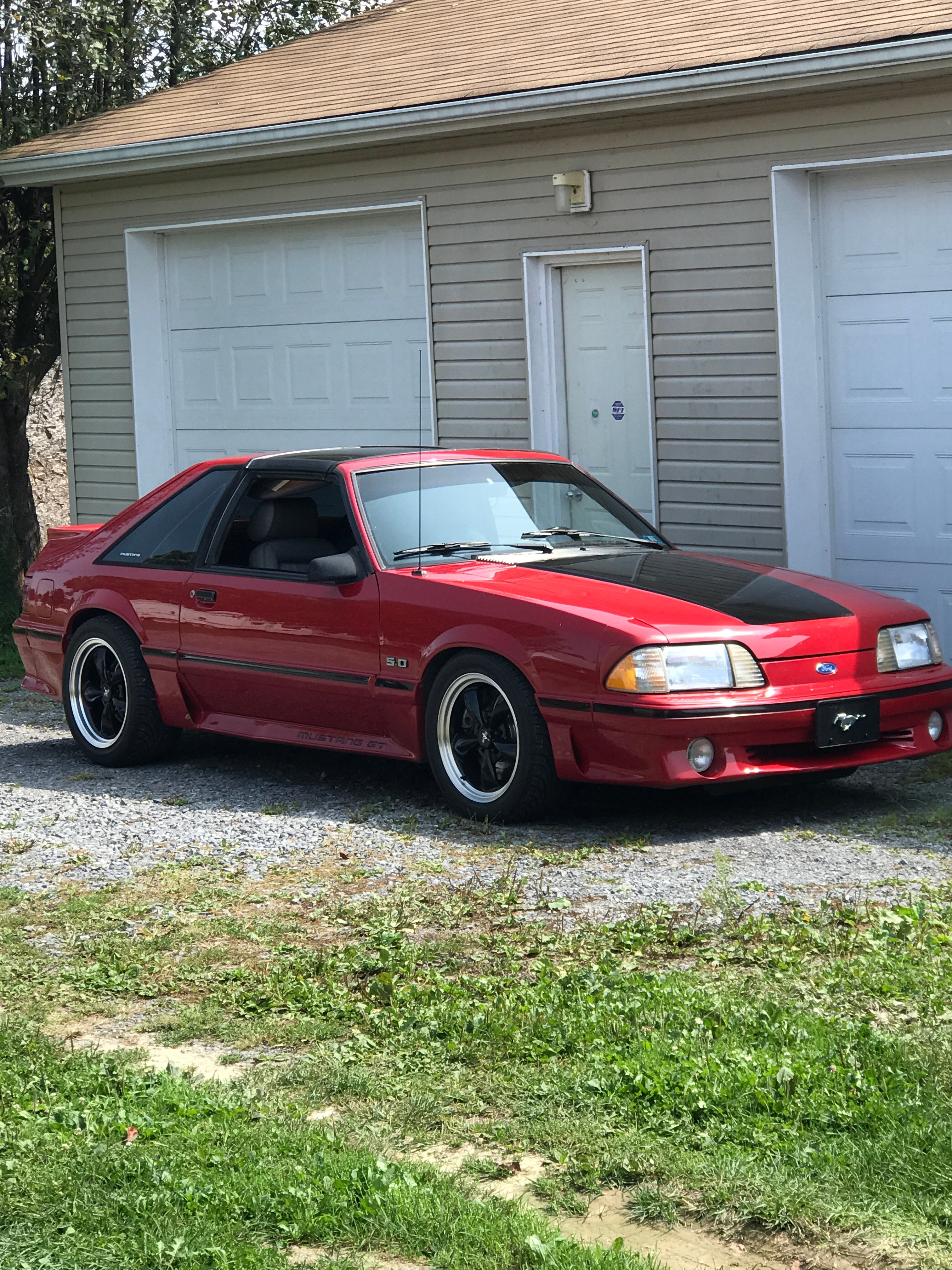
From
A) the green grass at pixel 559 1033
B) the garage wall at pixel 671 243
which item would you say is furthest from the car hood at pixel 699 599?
the garage wall at pixel 671 243

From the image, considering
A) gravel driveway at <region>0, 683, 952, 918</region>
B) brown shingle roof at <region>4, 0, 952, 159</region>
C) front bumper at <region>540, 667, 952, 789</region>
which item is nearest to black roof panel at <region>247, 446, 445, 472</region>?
gravel driveway at <region>0, 683, 952, 918</region>

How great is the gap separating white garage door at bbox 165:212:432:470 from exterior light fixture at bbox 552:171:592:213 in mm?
1390

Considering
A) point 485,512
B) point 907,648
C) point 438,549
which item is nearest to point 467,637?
point 438,549

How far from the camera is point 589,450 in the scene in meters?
11.2

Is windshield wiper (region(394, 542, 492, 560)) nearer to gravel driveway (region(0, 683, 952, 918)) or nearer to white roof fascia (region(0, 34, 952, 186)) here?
gravel driveway (region(0, 683, 952, 918))

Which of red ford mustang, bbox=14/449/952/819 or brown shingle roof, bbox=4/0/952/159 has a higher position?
brown shingle roof, bbox=4/0/952/159

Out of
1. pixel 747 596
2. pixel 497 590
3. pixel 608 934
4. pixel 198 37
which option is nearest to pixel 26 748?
pixel 497 590

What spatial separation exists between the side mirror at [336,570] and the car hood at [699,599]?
0.37 m

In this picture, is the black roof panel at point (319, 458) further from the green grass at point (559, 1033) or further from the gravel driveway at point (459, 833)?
the green grass at point (559, 1033)

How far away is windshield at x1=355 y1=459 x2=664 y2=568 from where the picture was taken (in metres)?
7.33

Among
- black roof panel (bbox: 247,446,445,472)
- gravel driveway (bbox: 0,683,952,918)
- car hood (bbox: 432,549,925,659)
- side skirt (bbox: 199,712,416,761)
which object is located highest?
black roof panel (bbox: 247,446,445,472)

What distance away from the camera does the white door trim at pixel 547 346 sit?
10.8m

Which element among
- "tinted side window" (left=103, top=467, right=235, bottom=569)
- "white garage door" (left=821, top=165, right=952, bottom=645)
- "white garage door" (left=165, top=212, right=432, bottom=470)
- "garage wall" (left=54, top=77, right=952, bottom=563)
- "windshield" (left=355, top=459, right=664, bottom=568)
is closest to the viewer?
"windshield" (left=355, top=459, right=664, bottom=568)

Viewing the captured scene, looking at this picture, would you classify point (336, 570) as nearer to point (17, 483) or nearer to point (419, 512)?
point (419, 512)
